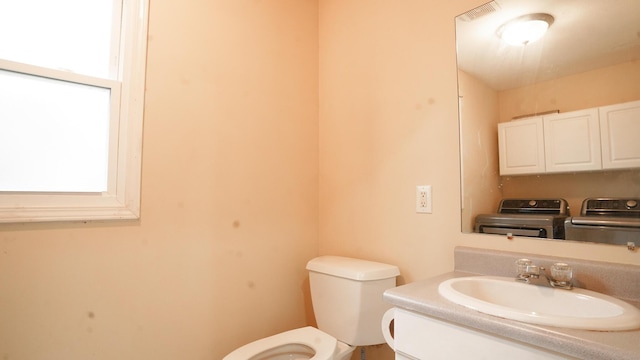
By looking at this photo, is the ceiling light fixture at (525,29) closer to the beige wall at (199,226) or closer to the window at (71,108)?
the beige wall at (199,226)

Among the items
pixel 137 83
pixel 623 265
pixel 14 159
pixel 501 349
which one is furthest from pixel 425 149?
pixel 14 159

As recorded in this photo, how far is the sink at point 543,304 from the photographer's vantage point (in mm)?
673

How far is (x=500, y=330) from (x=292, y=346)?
0.90 meters

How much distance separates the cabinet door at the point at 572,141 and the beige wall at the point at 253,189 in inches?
10.5

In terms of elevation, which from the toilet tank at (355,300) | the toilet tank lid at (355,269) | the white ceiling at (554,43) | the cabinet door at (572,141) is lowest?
the toilet tank at (355,300)

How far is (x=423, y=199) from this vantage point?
1.36 m

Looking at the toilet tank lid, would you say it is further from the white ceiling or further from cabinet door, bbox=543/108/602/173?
the white ceiling

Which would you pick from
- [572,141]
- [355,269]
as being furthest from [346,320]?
[572,141]

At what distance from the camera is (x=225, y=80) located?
1.49 m

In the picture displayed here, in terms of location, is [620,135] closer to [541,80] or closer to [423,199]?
[541,80]

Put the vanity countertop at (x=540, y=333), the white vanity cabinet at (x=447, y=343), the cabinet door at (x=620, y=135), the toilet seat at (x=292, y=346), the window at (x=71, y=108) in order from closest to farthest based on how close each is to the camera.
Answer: the vanity countertop at (x=540, y=333)
the white vanity cabinet at (x=447, y=343)
the cabinet door at (x=620, y=135)
the window at (x=71, y=108)
the toilet seat at (x=292, y=346)

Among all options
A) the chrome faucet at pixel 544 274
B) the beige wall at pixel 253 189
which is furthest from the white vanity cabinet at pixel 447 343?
the beige wall at pixel 253 189

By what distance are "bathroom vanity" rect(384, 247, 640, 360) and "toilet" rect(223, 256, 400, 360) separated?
12.9 inches

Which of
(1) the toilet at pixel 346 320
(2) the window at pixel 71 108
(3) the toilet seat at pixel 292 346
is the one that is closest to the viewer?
(2) the window at pixel 71 108
